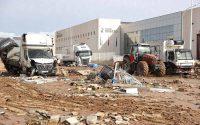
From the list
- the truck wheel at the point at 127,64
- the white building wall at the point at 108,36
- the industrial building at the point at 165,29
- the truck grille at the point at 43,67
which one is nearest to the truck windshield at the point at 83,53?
the industrial building at the point at 165,29

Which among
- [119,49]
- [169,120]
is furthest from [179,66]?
[119,49]

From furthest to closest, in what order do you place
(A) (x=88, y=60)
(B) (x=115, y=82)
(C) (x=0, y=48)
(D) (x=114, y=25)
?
(D) (x=114, y=25), (A) (x=88, y=60), (C) (x=0, y=48), (B) (x=115, y=82)

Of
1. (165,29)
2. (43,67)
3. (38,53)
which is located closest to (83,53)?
(165,29)

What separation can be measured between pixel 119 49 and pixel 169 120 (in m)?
72.8

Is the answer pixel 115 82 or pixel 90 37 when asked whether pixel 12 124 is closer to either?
pixel 115 82

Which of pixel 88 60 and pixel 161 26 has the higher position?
pixel 161 26

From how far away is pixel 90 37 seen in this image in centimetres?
8938

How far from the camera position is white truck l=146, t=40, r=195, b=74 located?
32281 mm

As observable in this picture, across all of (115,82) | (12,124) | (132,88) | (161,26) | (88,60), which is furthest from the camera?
(161,26)

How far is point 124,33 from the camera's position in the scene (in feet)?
278

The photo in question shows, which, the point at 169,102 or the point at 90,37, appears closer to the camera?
the point at 169,102

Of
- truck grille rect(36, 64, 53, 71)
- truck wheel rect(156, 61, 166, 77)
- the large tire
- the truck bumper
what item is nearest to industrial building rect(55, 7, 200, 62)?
the truck bumper

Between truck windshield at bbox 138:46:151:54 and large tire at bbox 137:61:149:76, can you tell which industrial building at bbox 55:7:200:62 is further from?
large tire at bbox 137:61:149:76

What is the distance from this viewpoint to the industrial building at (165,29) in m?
55.3
